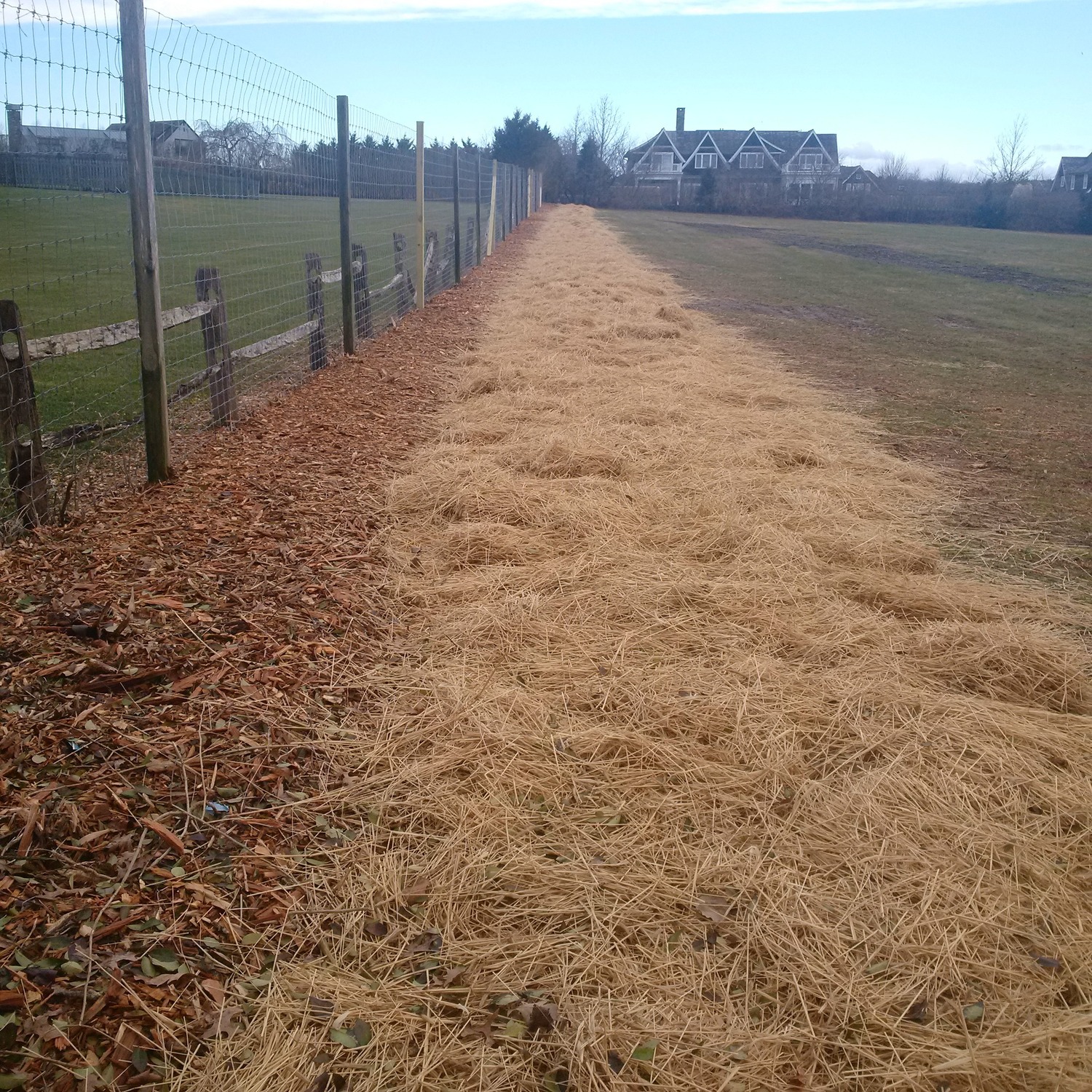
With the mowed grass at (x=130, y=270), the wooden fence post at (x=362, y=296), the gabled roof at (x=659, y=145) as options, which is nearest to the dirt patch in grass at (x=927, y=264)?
the mowed grass at (x=130, y=270)

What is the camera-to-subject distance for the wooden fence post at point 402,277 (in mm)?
11492

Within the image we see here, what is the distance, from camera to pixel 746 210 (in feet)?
163

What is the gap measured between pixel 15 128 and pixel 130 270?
5.87 meters

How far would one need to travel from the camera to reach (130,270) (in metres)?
9.16

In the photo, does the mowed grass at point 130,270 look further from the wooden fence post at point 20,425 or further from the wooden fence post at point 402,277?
the wooden fence post at point 402,277

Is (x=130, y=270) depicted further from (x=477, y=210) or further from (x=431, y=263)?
(x=477, y=210)

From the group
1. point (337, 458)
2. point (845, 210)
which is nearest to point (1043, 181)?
point (845, 210)

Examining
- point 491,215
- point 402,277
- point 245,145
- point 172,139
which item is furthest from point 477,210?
point 172,139

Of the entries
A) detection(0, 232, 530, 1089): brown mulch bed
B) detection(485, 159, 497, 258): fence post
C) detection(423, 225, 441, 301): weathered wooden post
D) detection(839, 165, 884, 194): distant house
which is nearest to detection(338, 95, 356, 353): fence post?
detection(0, 232, 530, 1089): brown mulch bed

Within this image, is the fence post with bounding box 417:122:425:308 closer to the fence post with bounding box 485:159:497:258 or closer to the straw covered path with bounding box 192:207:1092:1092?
the straw covered path with bounding box 192:207:1092:1092

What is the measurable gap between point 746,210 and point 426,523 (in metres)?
49.5

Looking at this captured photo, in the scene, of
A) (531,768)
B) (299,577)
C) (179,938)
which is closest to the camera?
(179,938)

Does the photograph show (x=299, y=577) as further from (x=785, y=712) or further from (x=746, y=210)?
(x=746, y=210)

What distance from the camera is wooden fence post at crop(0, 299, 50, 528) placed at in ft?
12.5
